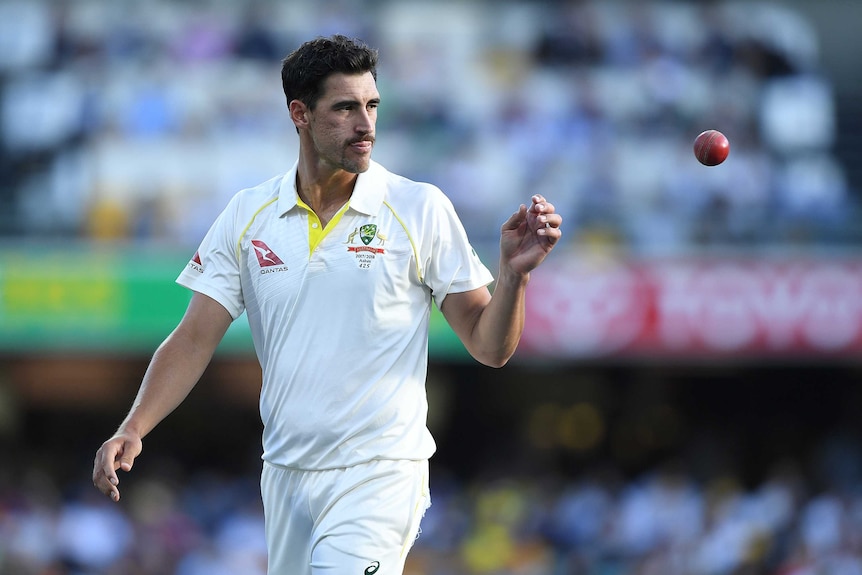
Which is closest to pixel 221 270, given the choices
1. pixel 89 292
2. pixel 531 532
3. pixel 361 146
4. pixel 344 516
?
pixel 361 146

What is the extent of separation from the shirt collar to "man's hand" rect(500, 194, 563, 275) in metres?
0.51

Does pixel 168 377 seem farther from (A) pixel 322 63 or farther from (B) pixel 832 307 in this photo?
(B) pixel 832 307

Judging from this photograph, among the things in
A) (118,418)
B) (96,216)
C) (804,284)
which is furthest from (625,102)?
(118,418)

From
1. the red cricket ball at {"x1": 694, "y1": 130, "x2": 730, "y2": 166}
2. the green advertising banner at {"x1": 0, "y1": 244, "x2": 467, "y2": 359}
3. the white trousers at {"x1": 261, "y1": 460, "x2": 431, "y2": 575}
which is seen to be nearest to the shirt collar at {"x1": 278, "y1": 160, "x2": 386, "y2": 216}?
the white trousers at {"x1": 261, "y1": 460, "x2": 431, "y2": 575}

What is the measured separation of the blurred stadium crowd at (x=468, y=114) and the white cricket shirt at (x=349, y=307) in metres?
8.76

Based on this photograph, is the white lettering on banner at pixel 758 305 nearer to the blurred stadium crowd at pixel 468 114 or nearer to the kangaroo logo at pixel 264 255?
the blurred stadium crowd at pixel 468 114

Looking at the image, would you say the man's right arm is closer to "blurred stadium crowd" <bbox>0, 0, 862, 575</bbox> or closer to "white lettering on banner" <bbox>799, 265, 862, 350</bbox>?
"blurred stadium crowd" <bbox>0, 0, 862, 575</bbox>

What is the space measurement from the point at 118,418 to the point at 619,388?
20.3 feet

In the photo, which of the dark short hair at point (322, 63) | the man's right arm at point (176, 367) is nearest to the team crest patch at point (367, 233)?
the dark short hair at point (322, 63)

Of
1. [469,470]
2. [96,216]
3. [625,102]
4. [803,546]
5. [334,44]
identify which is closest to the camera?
[334,44]

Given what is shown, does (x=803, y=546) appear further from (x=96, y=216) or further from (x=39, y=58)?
(x=39, y=58)

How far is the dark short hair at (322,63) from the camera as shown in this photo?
4500 millimetres

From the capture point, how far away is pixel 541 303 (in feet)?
42.7

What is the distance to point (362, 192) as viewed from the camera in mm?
4637
